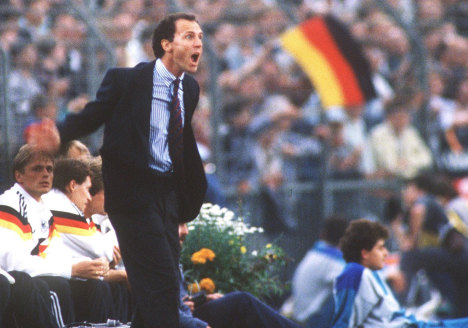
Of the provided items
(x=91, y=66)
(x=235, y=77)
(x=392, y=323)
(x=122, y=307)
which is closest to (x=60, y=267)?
(x=122, y=307)

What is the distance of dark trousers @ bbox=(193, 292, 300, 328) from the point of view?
7055mm

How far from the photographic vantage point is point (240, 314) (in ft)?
23.3

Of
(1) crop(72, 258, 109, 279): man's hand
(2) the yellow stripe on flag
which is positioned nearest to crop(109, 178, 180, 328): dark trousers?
(1) crop(72, 258, 109, 279): man's hand

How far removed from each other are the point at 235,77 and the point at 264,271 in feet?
14.1

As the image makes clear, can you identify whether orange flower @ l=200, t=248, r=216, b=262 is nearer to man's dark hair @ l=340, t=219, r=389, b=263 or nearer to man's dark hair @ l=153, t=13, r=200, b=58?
man's dark hair @ l=340, t=219, r=389, b=263

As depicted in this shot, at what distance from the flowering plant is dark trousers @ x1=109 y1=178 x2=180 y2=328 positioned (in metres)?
2.07

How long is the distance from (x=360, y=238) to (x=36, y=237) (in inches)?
112

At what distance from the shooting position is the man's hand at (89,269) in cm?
638

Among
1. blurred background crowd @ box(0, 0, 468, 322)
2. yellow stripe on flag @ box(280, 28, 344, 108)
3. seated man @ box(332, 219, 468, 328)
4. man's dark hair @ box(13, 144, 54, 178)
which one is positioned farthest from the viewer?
yellow stripe on flag @ box(280, 28, 344, 108)

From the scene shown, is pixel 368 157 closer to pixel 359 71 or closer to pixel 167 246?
pixel 359 71

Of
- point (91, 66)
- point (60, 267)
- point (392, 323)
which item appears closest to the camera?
point (60, 267)

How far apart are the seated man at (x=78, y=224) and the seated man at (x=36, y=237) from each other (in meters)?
0.19

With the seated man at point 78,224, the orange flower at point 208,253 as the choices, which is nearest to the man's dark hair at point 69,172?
the seated man at point 78,224

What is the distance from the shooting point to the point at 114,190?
5.69m
